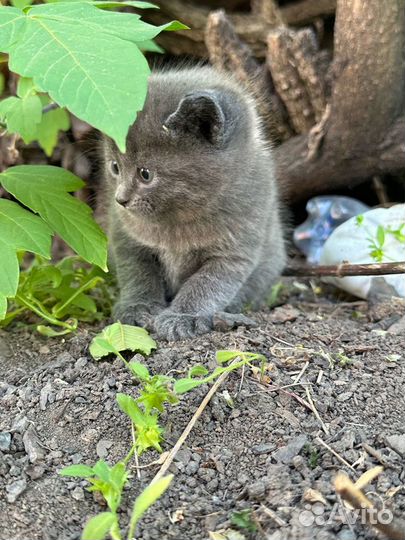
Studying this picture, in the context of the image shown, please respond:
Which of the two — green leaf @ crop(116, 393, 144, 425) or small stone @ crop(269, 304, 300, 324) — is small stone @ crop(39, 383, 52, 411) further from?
small stone @ crop(269, 304, 300, 324)

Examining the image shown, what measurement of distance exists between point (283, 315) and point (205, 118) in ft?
3.26

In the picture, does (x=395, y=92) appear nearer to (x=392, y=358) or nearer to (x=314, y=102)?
(x=314, y=102)

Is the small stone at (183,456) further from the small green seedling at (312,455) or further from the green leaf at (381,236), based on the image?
the green leaf at (381,236)

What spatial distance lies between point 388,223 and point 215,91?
4.82ft

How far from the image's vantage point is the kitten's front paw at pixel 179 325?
304 centimetres

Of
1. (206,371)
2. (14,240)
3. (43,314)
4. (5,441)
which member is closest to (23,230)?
(14,240)

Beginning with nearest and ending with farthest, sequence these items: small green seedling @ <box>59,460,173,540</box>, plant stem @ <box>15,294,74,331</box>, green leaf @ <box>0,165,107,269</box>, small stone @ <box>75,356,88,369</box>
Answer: small green seedling @ <box>59,460,173,540</box>, small stone @ <box>75,356,88,369</box>, green leaf @ <box>0,165,107,269</box>, plant stem @ <box>15,294,74,331</box>

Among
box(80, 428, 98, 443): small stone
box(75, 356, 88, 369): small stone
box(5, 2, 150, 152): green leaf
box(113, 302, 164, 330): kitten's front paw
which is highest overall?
box(5, 2, 150, 152): green leaf

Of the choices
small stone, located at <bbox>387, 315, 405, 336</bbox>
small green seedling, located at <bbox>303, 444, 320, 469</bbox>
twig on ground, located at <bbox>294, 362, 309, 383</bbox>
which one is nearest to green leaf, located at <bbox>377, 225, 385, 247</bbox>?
small stone, located at <bbox>387, 315, 405, 336</bbox>

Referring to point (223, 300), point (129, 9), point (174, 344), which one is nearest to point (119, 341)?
point (174, 344)

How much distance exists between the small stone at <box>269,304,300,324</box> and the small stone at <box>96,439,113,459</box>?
3.95 feet

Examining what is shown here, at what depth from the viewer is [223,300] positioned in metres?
3.37

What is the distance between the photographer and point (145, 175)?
304 centimetres

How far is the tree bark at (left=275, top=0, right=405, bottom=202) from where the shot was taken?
378 cm
